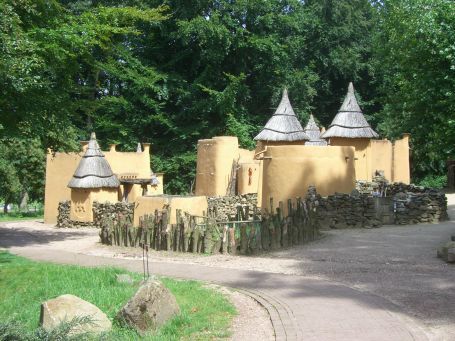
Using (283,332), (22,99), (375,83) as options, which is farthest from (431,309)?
(375,83)

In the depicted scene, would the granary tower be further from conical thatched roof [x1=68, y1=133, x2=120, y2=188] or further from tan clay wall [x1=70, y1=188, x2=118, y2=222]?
tan clay wall [x1=70, y1=188, x2=118, y2=222]

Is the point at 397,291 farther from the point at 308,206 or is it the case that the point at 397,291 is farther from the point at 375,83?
the point at 375,83

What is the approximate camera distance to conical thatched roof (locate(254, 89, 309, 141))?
2892cm

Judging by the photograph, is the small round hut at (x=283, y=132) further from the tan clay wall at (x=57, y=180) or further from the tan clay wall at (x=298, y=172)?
the tan clay wall at (x=57, y=180)

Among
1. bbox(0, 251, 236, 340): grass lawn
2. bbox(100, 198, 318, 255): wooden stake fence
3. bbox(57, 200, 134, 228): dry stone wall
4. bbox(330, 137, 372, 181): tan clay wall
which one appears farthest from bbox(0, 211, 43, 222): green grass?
bbox(0, 251, 236, 340): grass lawn

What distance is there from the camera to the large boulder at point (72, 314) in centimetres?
762

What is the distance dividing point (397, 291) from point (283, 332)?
2955 millimetres

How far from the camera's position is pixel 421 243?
1478cm

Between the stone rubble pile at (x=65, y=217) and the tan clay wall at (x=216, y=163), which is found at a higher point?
the tan clay wall at (x=216, y=163)

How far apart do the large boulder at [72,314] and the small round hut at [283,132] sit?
2143 centimetres

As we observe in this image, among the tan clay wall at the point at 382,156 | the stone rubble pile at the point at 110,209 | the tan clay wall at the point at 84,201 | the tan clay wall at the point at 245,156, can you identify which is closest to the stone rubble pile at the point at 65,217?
the tan clay wall at the point at 84,201

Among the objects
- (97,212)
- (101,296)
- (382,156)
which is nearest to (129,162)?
(97,212)

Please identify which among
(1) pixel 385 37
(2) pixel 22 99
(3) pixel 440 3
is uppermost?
(1) pixel 385 37

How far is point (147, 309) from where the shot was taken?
791 cm
